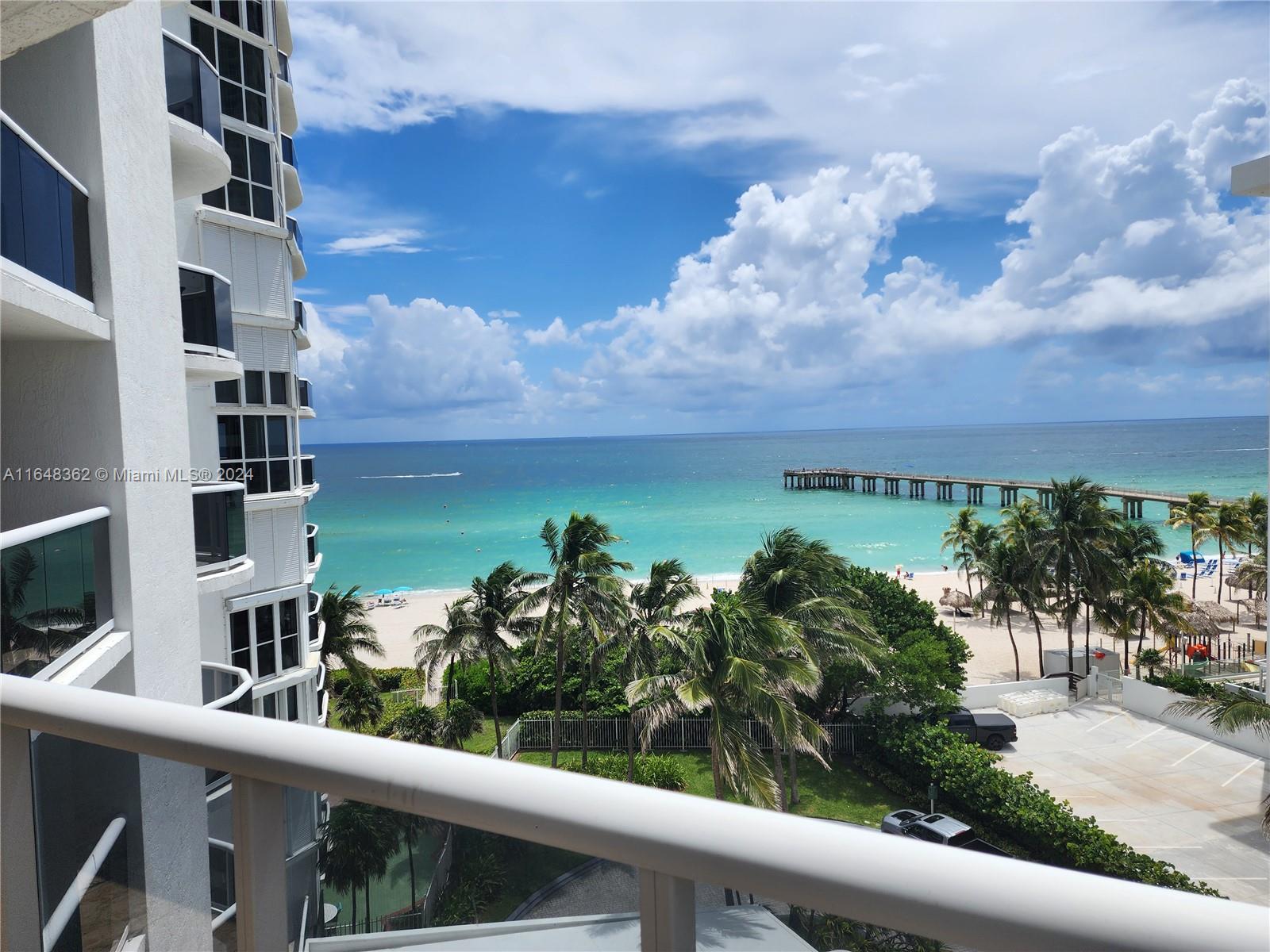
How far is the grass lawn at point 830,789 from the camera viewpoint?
19516 millimetres

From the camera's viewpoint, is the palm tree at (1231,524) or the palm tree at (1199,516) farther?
the palm tree at (1199,516)

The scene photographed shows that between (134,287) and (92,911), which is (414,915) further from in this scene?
(134,287)

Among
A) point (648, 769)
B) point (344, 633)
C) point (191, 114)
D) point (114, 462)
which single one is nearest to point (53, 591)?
point (114, 462)

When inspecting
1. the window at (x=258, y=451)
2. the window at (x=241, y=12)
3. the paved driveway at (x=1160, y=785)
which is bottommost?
the paved driveway at (x=1160, y=785)

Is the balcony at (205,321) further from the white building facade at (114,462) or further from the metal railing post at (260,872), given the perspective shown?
the metal railing post at (260,872)

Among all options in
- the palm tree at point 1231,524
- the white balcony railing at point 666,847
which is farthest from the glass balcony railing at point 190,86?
the palm tree at point 1231,524

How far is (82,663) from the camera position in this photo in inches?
173

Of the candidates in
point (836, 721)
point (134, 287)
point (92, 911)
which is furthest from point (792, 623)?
point (92, 911)

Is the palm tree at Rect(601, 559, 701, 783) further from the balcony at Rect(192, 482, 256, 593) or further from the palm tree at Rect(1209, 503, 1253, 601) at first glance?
the palm tree at Rect(1209, 503, 1253, 601)

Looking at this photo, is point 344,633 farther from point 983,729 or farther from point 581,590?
point 983,729

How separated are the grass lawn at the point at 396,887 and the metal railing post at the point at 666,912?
1.21 ft

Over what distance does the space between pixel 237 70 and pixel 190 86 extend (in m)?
6.52

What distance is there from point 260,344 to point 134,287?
367 inches

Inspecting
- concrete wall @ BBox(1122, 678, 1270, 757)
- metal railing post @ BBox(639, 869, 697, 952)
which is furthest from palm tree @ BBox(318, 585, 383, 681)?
metal railing post @ BBox(639, 869, 697, 952)
